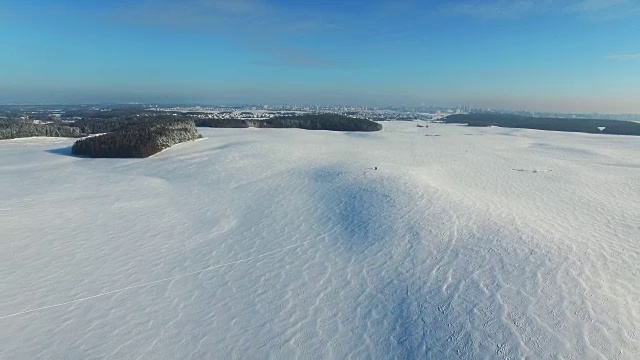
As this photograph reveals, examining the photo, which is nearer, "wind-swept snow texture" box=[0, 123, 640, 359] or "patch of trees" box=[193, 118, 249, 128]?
"wind-swept snow texture" box=[0, 123, 640, 359]

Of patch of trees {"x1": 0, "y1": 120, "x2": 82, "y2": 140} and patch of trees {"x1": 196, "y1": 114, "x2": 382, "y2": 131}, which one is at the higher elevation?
patch of trees {"x1": 196, "y1": 114, "x2": 382, "y2": 131}

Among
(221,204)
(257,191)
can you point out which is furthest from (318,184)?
(221,204)

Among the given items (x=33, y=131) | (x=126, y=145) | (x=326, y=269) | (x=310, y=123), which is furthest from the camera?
(x=310, y=123)

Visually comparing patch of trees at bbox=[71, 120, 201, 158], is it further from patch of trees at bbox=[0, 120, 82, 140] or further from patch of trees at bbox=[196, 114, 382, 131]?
patch of trees at bbox=[196, 114, 382, 131]

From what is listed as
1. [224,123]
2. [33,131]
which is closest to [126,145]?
[33,131]

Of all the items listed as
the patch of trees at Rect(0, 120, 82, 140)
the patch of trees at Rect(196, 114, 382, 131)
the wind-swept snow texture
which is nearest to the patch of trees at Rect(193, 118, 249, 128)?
the patch of trees at Rect(196, 114, 382, 131)

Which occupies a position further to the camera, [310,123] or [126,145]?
[310,123]

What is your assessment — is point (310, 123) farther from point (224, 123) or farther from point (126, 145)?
point (126, 145)

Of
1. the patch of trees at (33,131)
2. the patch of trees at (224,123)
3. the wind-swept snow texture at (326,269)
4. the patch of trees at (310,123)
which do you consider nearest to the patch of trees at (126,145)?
the wind-swept snow texture at (326,269)

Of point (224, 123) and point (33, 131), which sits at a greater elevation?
point (224, 123)

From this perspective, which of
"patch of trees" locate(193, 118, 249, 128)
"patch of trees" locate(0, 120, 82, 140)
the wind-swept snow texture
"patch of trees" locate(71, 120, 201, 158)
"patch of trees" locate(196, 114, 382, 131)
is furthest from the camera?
"patch of trees" locate(196, 114, 382, 131)
